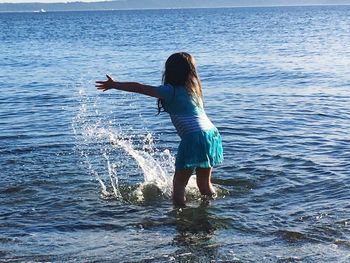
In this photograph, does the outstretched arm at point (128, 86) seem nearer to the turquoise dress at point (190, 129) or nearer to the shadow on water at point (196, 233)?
the turquoise dress at point (190, 129)

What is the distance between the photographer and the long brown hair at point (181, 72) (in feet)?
23.5

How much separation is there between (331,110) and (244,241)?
944 cm

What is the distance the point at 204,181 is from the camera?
8.01m

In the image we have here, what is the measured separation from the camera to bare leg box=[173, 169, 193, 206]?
765 cm

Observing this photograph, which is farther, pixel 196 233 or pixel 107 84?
pixel 196 233

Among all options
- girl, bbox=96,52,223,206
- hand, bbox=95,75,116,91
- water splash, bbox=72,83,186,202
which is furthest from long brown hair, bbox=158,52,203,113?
water splash, bbox=72,83,186,202

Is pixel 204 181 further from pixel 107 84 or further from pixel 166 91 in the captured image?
pixel 107 84

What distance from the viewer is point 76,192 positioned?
9.16 meters

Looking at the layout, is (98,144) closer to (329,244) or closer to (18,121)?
(18,121)

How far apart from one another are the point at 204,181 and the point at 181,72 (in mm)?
1536

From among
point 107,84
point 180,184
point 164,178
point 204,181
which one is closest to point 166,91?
point 107,84

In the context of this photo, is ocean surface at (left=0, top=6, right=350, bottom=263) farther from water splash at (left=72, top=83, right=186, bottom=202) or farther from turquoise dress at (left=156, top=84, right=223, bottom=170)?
turquoise dress at (left=156, top=84, right=223, bottom=170)

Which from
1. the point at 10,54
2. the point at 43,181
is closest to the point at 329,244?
the point at 43,181

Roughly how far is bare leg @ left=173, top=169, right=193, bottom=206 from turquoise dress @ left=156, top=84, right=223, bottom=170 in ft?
0.49
